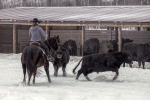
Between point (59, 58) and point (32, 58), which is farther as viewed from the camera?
point (59, 58)

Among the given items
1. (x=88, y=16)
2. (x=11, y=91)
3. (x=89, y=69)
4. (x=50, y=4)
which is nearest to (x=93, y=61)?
(x=89, y=69)

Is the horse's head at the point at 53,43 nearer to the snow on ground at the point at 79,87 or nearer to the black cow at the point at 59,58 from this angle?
the black cow at the point at 59,58

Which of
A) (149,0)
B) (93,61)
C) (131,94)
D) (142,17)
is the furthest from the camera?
(149,0)

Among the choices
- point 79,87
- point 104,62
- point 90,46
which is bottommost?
point 79,87

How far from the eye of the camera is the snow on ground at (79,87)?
9.11m

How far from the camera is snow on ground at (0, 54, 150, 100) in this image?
359 inches

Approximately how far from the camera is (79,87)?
1067 centimetres

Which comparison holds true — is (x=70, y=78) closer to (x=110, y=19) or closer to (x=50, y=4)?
(x=110, y=19)

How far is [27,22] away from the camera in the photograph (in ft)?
67.9

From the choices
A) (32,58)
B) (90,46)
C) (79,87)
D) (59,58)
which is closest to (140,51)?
(90,46)

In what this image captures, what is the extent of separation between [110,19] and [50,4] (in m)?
7.81

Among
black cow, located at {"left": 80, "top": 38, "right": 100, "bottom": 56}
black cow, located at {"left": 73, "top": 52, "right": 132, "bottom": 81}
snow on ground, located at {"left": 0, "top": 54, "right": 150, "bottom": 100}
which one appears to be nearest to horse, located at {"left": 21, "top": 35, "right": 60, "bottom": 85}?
snow on ground, located at {"left": 0, "top": 54, "right": 150, "bottom": 100}

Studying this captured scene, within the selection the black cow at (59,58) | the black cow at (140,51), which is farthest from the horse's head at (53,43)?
the black cow at (140,51)

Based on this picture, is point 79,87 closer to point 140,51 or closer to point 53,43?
point 53,43
